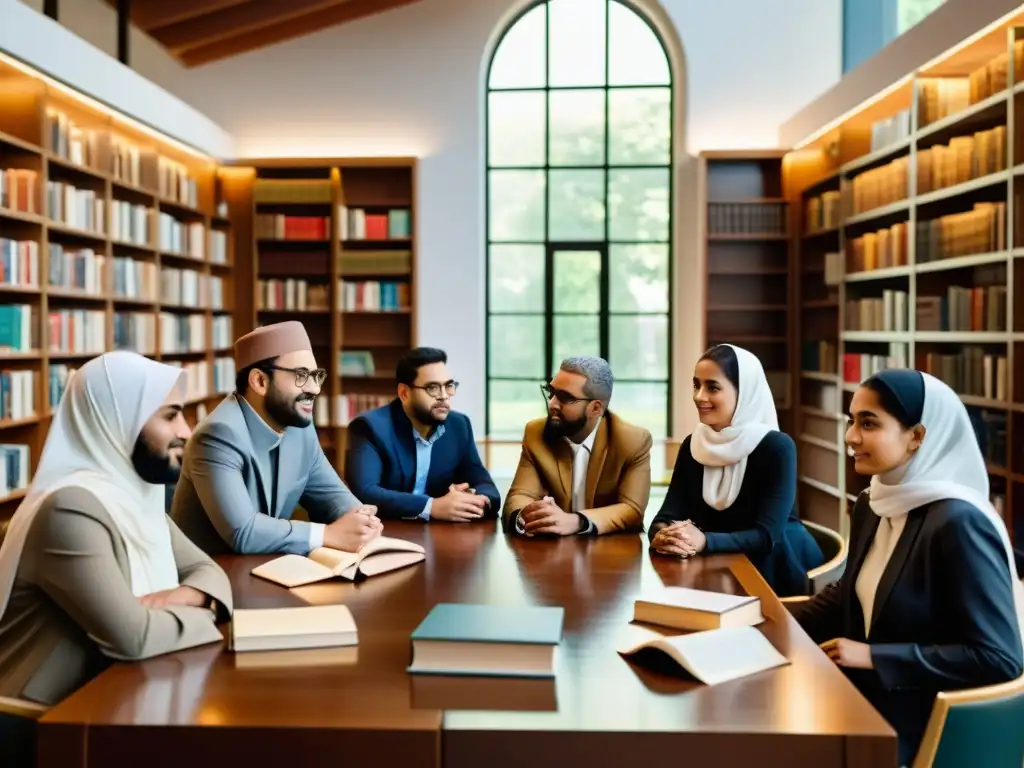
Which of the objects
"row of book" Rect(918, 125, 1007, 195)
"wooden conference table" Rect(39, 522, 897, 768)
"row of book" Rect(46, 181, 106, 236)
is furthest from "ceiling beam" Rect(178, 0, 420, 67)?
"wooden conference table" Rect(39, 522, 897, 768)

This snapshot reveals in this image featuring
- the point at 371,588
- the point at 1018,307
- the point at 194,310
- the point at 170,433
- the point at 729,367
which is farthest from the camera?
the point at 194,310

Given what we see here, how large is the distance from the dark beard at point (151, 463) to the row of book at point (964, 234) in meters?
4.24

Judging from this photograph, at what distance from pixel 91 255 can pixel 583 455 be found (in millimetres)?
4375

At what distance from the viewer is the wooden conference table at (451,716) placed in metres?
1.61

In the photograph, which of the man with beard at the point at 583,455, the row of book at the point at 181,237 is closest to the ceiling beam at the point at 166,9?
the row of book at the point at 181,237

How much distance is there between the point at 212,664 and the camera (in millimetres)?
1927

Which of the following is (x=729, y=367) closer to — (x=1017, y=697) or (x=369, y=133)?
(x=1017, y=697)

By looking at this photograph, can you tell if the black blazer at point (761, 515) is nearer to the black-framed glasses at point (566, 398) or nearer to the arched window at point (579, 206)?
the black-framed glasses at point (566, 398)

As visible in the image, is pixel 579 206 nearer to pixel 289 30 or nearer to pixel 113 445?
pixel 289 30

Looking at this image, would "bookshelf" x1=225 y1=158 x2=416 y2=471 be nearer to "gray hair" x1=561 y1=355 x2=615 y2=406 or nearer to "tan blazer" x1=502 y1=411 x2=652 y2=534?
"tan blazer" x1=502 y1=411 x2=652 y2=534

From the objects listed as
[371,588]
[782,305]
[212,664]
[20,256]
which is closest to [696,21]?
[782,305]

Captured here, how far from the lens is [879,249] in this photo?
22.5ft

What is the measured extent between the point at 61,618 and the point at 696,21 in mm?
8525

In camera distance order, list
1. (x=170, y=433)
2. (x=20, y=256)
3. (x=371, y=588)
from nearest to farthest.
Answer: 1. (x=170, y=433)
2. (x=371, y=588)
3. (x=20, y=256)
